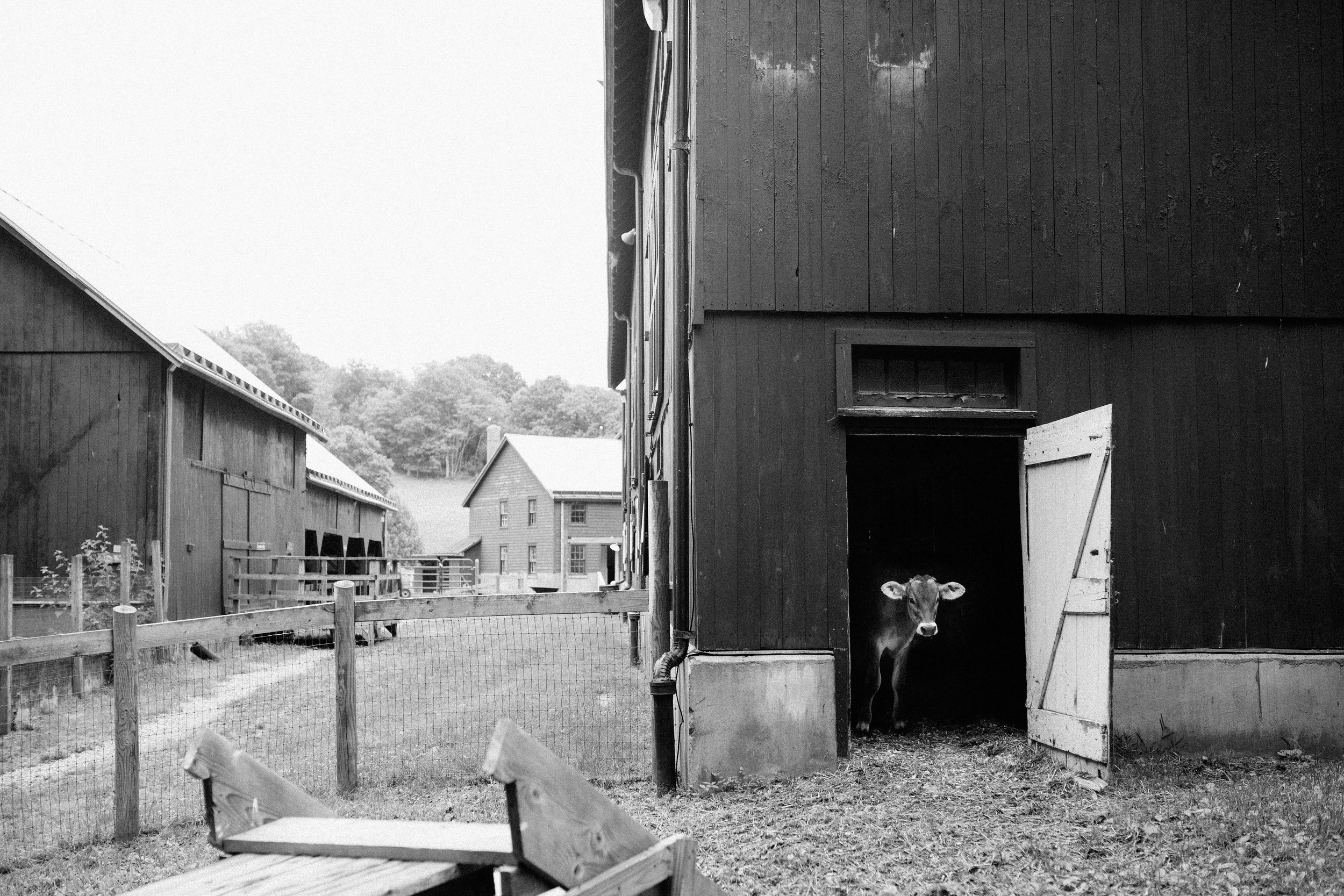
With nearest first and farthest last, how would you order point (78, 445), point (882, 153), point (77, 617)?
1. point (882, 153)
2. point (77, 617)
3. point (78, 445)

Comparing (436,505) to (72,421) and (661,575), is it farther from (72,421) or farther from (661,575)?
(661,575)

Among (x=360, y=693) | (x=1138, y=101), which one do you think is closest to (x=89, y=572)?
(x=360, y=693)

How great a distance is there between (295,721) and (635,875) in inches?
337

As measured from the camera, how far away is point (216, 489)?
18.6 m

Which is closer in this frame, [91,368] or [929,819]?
[929,819]

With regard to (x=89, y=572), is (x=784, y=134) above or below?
above

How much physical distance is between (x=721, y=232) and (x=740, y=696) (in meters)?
3.16

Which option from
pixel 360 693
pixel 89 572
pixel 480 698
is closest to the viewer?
pixel 480 698

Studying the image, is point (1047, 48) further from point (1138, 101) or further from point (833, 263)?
point (833, 263)

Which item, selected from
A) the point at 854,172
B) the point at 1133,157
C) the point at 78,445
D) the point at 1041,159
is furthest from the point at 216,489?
the point at 1133,157

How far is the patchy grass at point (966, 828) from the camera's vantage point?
5113mm

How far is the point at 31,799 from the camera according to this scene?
7.45 metres

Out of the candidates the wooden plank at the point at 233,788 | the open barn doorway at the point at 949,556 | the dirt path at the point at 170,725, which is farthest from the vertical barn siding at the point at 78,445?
the wooden plank at the point at 233,788

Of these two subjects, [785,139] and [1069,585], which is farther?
[785,139]
